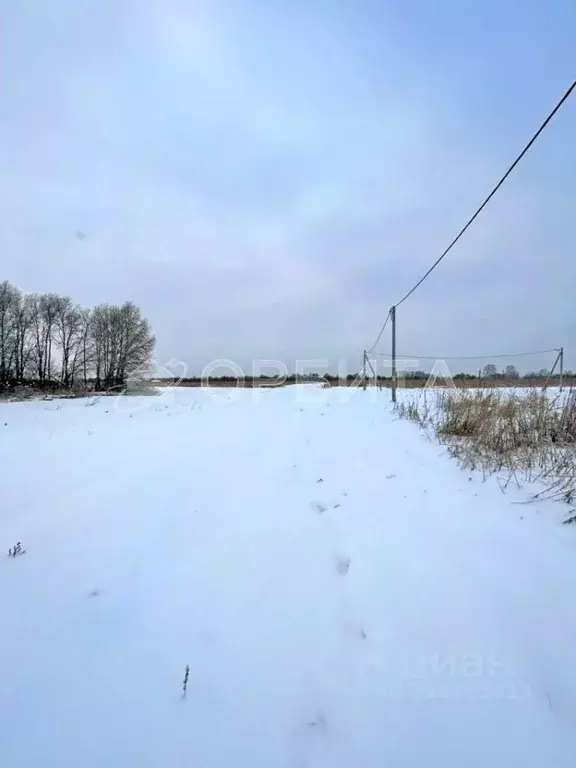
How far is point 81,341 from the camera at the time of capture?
3303 cm

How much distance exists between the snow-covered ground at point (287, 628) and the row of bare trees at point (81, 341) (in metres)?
31.0

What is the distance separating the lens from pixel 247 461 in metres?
4.05

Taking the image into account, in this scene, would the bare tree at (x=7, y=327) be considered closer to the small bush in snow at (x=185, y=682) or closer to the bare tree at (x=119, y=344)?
the bare tree at (x=119, y=344)

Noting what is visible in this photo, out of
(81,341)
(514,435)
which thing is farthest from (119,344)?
(514,435)

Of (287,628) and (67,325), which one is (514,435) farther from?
(67,325)

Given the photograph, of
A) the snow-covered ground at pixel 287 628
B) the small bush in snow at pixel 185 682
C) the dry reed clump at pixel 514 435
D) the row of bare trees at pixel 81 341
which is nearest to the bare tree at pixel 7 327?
the row of bare trees at pixel 81 341

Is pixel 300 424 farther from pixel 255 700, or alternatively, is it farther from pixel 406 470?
pixel 255 700

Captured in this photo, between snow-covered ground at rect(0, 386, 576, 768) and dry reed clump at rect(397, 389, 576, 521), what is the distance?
1.61 ft

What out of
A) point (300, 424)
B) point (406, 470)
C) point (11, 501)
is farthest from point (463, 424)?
point (11, 501)

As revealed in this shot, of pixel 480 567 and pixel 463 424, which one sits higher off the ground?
pixel 463 424

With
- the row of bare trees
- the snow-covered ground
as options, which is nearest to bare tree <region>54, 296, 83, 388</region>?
the row of bare trees

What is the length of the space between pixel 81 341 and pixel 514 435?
36651 mm

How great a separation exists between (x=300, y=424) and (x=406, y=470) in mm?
3386

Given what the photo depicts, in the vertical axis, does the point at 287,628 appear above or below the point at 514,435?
below
